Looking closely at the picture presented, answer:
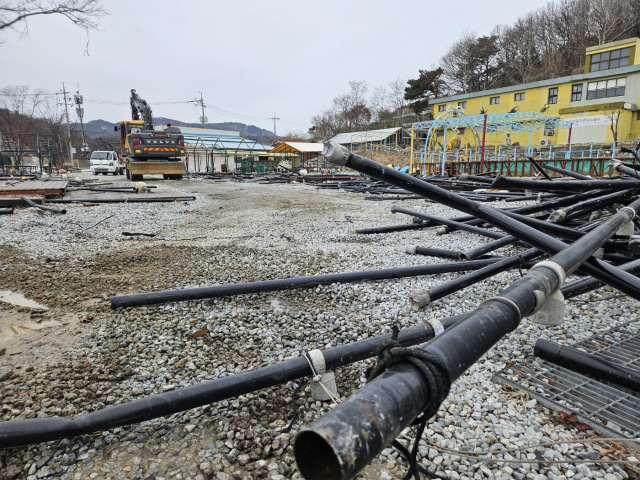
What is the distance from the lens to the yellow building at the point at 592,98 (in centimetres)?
3003

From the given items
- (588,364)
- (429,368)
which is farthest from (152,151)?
(429,368)

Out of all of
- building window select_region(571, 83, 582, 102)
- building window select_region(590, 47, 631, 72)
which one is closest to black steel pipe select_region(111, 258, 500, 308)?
building window select_region(571, 83, 582, 102)

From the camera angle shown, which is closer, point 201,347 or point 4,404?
point 4,404

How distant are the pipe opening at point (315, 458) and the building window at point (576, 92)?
41498 mm

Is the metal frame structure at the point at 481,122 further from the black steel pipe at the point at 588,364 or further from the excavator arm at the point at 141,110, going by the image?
the black steel pipe at the point at 588,364

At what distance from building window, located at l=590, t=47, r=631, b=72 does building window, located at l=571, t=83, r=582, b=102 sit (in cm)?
327

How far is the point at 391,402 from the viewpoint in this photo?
83 cm

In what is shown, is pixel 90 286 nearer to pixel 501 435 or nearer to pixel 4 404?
pixel 4 404

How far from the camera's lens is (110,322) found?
10.6 ft

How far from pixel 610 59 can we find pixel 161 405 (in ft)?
148

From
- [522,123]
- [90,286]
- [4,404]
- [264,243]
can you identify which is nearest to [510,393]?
[4,404]

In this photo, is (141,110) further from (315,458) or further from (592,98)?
(592,98)

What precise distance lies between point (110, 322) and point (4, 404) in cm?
109

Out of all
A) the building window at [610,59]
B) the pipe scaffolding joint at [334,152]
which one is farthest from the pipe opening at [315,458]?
the building window at [610,59]
